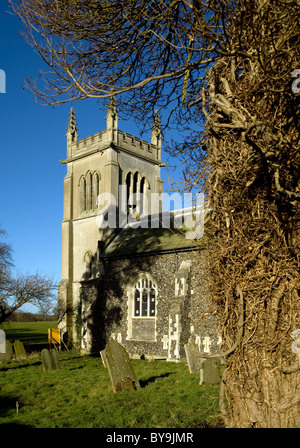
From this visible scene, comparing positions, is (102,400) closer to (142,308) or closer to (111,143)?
(142,308)

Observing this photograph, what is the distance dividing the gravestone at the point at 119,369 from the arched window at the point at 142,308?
7.82 m

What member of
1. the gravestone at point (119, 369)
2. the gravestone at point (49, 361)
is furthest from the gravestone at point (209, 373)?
the gravestone at point (49, 361)

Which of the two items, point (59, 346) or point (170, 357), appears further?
point (59, 346)

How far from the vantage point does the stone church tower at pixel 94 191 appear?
23.6 m

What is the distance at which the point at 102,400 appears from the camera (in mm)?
7949

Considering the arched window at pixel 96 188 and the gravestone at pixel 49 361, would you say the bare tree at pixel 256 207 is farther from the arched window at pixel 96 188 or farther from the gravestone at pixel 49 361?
the arched window at pixel 96 188

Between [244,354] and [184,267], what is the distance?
11546 millimetres

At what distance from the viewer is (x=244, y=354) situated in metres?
4.19

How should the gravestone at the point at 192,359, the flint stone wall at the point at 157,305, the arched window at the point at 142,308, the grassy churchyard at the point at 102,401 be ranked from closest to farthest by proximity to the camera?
1. the grassy churchyard at the point at 102,401
2. the gravestone at the point at 192,359
3. the flint stone wall at the point at 157,305
4. the arched window at the point at 142,308

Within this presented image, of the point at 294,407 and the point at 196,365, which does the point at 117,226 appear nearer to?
the point at 196,365

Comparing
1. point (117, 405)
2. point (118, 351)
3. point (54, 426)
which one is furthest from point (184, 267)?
point (54, 426)

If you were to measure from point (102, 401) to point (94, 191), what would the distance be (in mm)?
17579

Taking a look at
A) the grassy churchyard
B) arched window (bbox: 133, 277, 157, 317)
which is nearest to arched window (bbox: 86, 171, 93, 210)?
arched window (bbox: 133, 277, 157, 317)

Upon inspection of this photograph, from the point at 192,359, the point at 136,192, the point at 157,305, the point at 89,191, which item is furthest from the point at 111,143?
the point at 192,359
